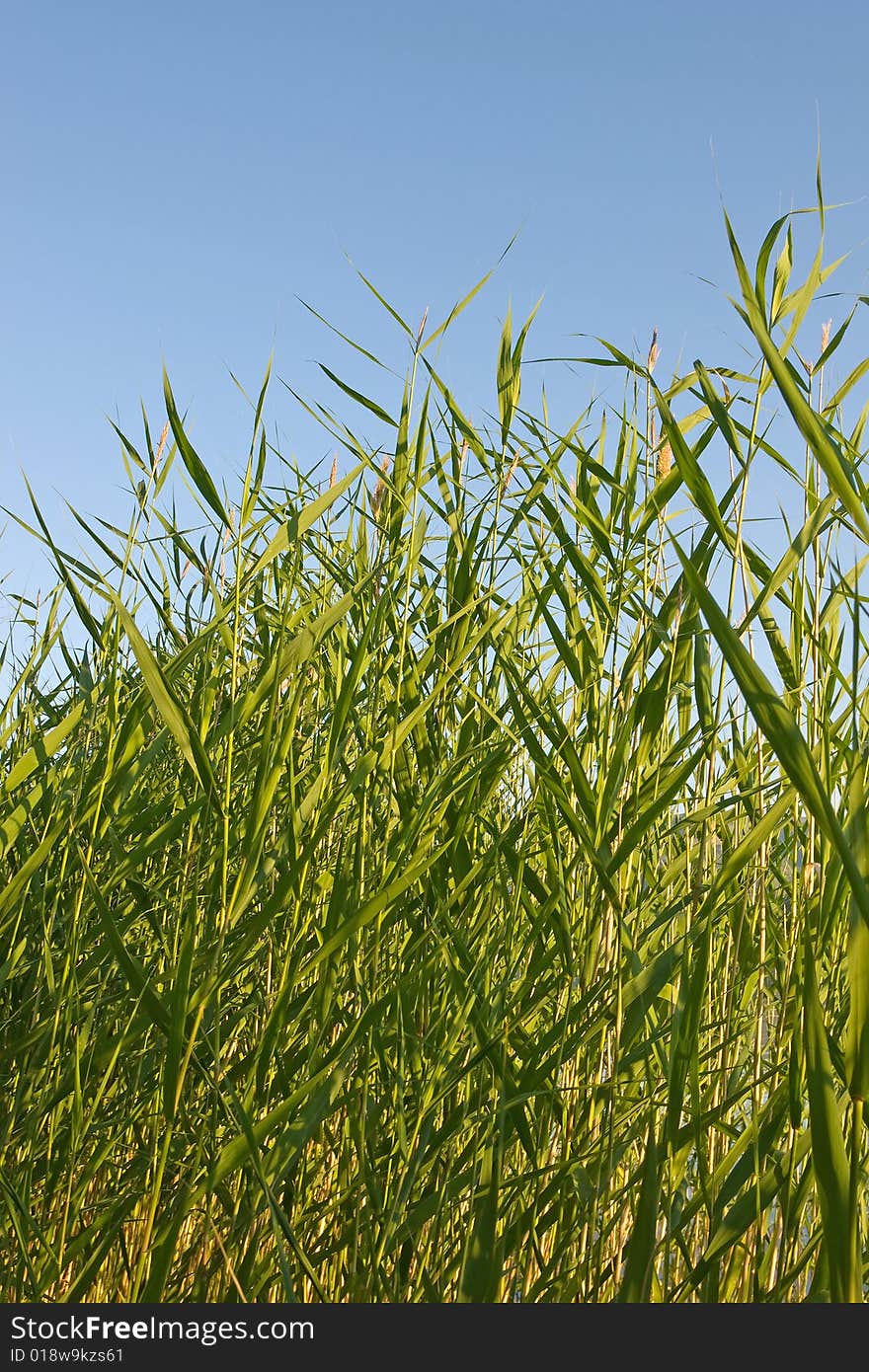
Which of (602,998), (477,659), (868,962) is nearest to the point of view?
→ (868,962)

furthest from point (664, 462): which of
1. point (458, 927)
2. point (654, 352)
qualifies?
point (458, 927)

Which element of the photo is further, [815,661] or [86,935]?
[86,935]

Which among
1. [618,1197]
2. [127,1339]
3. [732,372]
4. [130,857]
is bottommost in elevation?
[127,1339]

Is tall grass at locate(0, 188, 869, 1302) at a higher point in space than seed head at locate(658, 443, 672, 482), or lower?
lower

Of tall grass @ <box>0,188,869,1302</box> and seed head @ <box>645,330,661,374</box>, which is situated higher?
seed head @ <box>645,330,661,374</box>

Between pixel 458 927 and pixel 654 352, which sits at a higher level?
pixel 654 352

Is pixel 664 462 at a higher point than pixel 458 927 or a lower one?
higher

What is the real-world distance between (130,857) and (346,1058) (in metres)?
0.38

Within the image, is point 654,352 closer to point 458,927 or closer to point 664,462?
point 664,462

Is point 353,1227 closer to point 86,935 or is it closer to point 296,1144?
point 296,1144

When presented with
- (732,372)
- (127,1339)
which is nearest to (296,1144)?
(127,1339)

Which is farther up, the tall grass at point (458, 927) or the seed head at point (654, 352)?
the seed head at point (654, 352)

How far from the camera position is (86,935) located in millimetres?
1322

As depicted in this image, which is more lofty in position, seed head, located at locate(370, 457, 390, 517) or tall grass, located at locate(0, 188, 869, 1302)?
seed head, located at locate(370, 457, 390, 517)
